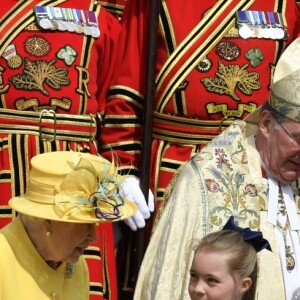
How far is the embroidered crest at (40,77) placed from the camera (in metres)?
6.98

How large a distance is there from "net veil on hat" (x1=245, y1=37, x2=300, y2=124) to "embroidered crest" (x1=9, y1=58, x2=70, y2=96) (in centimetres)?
96

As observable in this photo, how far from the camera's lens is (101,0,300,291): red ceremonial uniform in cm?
713

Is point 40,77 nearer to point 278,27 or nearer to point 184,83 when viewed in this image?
point 184,83

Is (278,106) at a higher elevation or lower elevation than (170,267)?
higher

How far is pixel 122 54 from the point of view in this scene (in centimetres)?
728

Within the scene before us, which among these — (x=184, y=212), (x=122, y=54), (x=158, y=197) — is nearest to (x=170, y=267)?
(x=184, y=212)

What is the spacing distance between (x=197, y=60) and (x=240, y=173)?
31.4 inches

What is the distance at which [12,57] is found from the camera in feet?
23.0

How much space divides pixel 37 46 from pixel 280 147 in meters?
1.30

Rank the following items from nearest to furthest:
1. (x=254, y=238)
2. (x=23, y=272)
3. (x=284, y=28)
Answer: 1. (x=23, y=272)
2. (x=254, y=238)
3. (x=284, y=28)

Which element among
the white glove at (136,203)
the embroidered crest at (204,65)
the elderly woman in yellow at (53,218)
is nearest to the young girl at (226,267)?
the elderly woman in yellow at (53,218)

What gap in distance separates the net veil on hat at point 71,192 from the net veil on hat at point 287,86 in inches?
55.8

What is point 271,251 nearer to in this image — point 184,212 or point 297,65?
point 184,212

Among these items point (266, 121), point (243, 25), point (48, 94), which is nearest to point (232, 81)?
point (243, 25)
